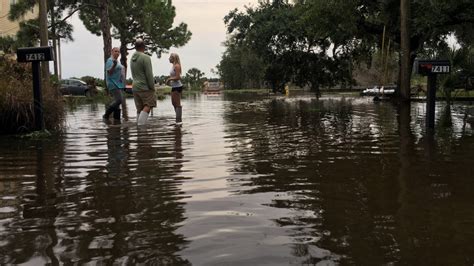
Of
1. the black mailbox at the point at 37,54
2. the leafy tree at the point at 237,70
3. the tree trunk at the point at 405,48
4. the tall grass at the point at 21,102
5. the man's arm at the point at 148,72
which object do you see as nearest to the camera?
the black mailbox at the point at 37,54

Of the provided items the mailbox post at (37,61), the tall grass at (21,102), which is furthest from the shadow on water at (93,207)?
the tall grass at (21,102)

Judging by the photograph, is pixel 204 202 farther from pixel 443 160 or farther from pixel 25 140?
pixel 25 140

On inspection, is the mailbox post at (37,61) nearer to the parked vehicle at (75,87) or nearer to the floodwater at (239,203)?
the floodwater at (239,203)

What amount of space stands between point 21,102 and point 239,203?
6.63 metres

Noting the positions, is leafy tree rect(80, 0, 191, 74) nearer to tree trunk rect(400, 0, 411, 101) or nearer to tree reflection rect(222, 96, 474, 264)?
tree trunk rect(400, 0, 411, 101)

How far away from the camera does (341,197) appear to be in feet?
14.9

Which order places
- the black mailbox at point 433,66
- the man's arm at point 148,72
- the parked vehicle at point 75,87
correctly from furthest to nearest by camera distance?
the parked vehicle at point 75,87 < the man's arm at point 148,72 < the black mailbox at point 433,66

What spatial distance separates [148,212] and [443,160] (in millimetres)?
4223

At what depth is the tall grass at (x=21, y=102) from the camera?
9305 millimetres

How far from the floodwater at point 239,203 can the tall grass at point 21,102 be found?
4.49 ft

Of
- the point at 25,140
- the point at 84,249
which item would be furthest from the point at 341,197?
the point at 25,140

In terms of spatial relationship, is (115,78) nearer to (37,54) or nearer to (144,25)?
(37,54)

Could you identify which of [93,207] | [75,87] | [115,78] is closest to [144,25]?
[75,87]

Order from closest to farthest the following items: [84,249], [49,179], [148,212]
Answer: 1. [84,249]
2. [148,212]
3. [49,179]
